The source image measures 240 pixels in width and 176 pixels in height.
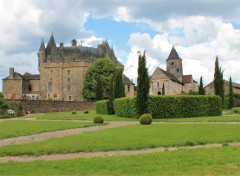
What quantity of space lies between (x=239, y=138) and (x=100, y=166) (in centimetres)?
638

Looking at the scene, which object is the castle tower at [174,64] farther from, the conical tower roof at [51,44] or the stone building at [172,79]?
the conical tower roof at [51,44]

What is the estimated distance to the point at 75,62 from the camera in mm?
67125

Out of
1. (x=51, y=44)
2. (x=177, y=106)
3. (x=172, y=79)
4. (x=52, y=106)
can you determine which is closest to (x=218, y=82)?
(x=177, y=106)

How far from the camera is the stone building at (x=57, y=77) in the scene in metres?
66.4

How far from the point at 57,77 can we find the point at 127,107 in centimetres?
4416

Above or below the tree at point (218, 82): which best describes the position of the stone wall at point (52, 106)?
below

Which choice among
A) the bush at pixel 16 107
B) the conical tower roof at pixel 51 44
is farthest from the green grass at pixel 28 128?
the conical tower roof at pixel 51 44

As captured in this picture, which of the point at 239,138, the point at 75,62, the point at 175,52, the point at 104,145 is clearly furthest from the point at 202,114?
the point at 175,52

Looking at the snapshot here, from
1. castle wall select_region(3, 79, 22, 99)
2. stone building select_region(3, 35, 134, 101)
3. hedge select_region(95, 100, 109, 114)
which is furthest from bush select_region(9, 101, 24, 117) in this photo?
castle wall select_region(3, 79, 22, 99)

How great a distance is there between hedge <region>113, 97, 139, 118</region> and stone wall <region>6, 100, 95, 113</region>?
14.6m

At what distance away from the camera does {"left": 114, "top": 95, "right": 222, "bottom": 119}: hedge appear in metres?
24.8

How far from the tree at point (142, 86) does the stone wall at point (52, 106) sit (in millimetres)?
19908

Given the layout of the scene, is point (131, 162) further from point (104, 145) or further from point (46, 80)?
point (46, 80)

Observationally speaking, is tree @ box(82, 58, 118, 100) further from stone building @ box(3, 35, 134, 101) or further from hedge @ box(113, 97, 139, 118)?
hedge @ box(113, 97, 139, 118)
